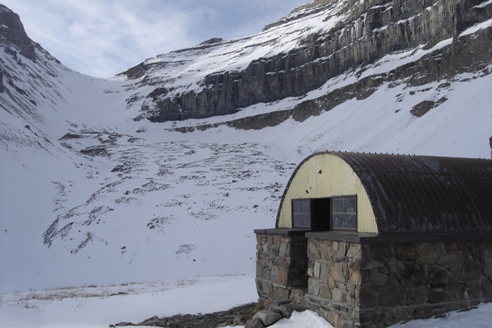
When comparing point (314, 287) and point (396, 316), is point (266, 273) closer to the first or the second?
point (314, 287)

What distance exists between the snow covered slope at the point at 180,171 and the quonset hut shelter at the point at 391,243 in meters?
14.2

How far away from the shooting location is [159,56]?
6471 inches

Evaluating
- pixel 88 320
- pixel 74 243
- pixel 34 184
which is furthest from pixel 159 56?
pixel 88 320

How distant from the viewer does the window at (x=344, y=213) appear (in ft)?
35.6

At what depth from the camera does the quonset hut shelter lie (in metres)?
9.52

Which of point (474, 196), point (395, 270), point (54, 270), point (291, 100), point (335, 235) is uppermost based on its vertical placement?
point (291, 100)

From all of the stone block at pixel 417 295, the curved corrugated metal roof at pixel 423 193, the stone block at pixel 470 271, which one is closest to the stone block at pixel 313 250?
the curved corrugated metal roof at pixel 423 193

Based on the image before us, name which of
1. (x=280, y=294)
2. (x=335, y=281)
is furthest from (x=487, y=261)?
(x=280, y=294)

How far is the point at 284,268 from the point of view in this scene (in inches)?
488

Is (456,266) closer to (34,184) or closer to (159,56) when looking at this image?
(34,184)

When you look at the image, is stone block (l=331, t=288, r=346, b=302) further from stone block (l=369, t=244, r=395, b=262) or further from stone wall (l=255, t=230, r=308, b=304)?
stone wall (l=255, t=230, r=308, b=304)

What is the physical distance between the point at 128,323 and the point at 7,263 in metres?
20.3

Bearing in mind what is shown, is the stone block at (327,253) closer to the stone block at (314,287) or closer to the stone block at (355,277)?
the stone block at (314,287)

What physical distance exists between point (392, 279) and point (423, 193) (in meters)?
2.40
